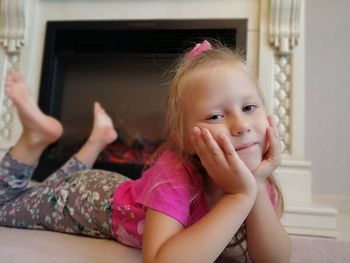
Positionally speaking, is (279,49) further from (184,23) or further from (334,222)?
(334,222)

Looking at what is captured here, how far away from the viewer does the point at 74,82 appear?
166cm

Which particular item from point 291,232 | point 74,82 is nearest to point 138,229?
point 291,232

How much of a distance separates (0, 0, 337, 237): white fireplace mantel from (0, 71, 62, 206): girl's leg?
2.53ft

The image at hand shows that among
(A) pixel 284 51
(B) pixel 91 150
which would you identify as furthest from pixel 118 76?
(A) pixel 284 51

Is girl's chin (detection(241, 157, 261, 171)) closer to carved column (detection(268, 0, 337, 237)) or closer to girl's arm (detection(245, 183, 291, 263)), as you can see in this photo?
girl's arm (detection(245, 183, 291, 263))

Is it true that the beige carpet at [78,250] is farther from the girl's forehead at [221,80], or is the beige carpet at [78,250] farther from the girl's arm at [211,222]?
the girl's forehead at [221,80]

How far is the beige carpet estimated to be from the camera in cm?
56

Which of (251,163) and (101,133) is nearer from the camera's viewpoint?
(251,163)

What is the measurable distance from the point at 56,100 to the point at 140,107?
16.0 inches

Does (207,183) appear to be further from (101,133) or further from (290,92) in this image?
(290,92)

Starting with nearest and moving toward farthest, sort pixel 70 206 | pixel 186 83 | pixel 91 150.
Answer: pixel 186 83
pixel 70 206
pixel 91 150

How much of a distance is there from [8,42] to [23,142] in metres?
0.95

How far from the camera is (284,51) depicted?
1309 mm

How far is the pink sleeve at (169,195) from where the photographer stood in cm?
48
